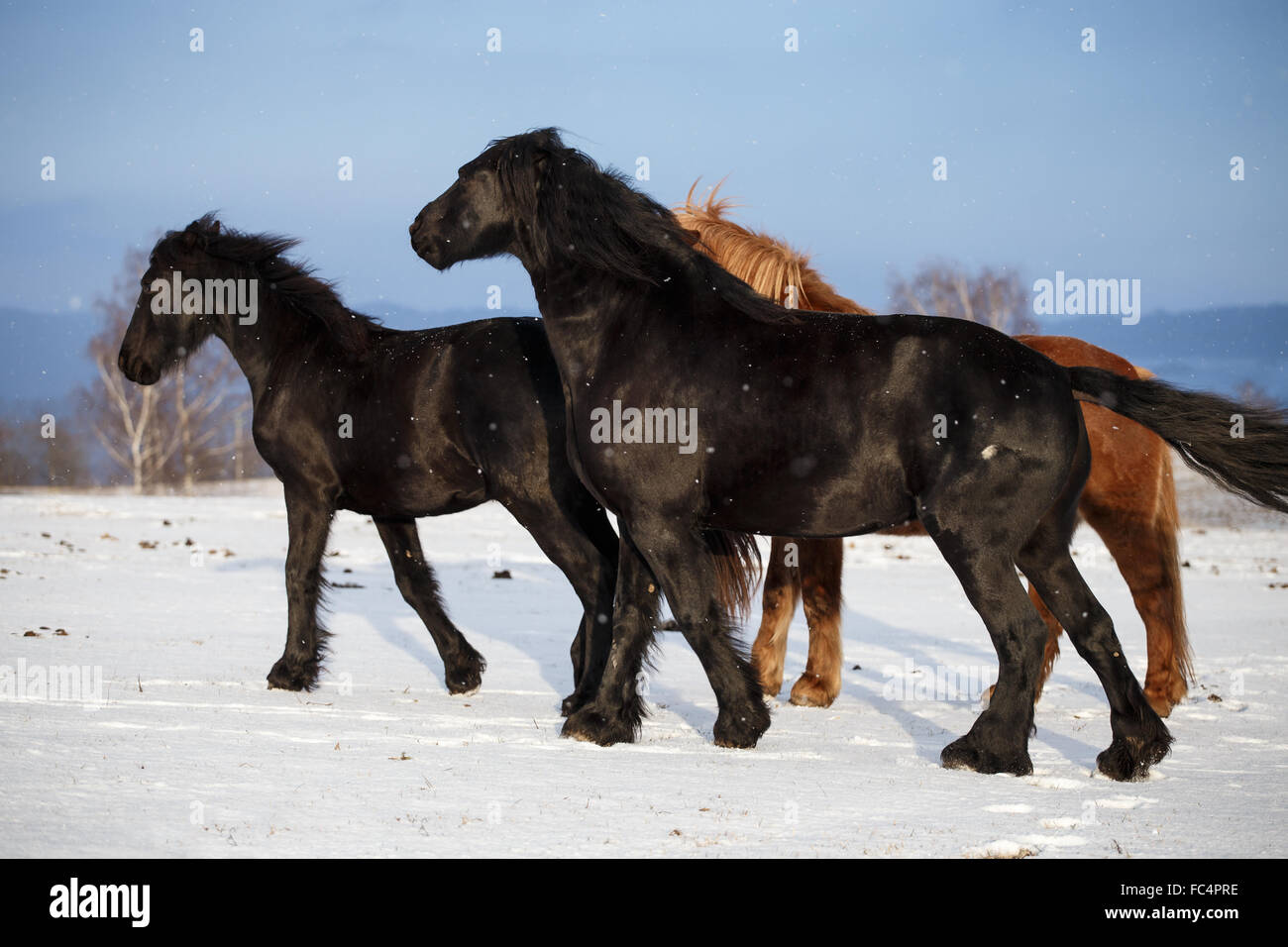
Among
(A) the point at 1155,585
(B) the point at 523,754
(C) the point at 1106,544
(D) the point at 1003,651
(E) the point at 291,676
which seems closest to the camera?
(D) the point at 1003,651

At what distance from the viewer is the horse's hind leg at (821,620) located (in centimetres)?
789

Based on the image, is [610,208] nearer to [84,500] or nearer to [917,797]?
[917,797]

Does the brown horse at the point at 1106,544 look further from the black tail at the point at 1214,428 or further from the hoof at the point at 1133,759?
the hoof at the point at 1133,759

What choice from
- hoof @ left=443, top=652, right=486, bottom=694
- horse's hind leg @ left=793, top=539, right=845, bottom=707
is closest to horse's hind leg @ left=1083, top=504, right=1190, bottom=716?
horse's hind leg @ left=793, top=539, right=845, bottom=707

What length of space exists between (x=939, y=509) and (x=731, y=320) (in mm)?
1454

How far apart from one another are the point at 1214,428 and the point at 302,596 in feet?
17.8

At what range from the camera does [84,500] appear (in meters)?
27.0

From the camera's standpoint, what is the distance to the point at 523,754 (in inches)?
230

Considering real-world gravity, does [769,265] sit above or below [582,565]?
above

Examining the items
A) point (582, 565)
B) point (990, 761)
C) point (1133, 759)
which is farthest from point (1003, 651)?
point (582, 565)

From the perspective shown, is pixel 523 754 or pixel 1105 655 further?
pixel 523 754

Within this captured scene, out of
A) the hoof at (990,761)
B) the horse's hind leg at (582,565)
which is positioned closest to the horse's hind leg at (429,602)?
the horse's hind leg at (582,565)

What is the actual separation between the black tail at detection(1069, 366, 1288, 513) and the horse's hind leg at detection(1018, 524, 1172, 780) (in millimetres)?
750

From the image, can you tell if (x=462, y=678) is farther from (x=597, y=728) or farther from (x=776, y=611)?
(x=776, y=611)
